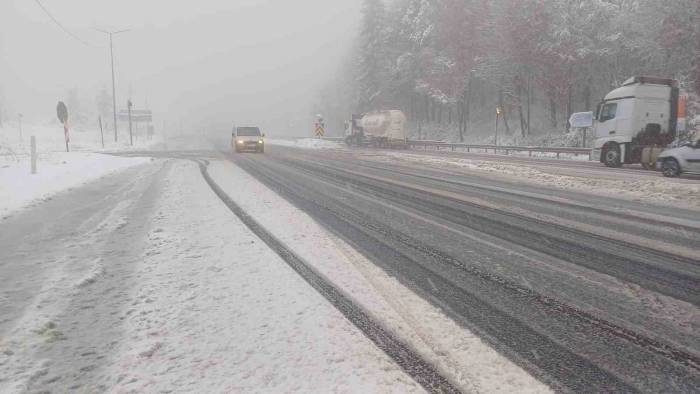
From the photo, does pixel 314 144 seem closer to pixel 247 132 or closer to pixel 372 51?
pixel 247 132

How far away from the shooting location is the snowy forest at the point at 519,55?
27.1 meters

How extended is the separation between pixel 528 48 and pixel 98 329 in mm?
36572

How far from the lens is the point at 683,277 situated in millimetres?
3701

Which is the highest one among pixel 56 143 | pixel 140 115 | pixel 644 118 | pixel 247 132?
pixel 140 115

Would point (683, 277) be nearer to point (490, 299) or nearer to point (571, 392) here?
point (490, 299)

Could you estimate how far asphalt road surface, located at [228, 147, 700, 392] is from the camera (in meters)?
2.37

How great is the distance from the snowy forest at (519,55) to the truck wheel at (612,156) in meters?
12.6

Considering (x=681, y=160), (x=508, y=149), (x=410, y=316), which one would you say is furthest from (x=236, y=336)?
(x=508, y=149)

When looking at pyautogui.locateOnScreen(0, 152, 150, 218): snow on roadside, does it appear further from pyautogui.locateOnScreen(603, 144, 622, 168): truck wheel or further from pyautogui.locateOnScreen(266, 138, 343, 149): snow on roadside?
pyautogui.locateOnScreen(266, 138, 343, 149): snow on roadside

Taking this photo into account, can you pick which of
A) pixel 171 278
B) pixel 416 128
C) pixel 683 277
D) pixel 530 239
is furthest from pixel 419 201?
pixel 416 128

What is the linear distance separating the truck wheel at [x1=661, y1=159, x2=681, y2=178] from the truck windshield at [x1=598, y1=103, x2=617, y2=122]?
4375mm

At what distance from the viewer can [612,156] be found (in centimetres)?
1708

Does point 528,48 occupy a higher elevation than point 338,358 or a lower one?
higher

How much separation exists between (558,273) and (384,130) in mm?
34267
